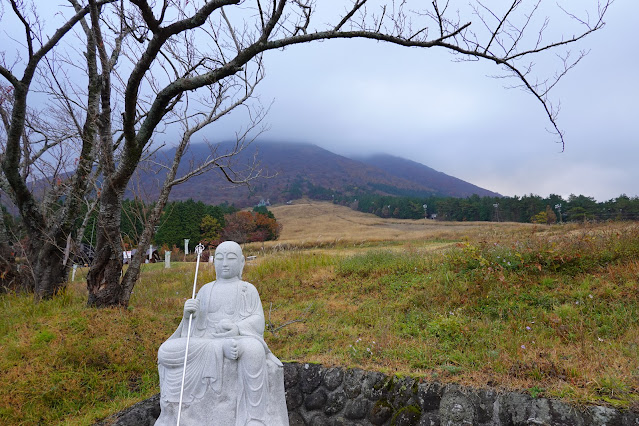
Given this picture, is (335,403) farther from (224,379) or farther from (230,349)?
(230,349)

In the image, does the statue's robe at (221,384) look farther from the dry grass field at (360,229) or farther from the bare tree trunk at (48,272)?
the dry grass field at (360,229)

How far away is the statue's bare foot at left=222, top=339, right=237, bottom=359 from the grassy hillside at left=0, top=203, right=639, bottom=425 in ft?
7.83

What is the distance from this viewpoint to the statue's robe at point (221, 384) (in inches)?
169

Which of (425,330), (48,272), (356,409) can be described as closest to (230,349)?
(356,409)

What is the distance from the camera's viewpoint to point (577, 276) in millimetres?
8180

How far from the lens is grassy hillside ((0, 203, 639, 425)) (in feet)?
17.2

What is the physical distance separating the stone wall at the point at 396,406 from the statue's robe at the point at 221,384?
1448 mm

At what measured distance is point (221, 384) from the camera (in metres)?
4.43

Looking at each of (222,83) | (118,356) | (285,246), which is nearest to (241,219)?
(285,246)

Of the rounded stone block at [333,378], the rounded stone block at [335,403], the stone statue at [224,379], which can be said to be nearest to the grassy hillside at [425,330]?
the rounded stone block at [333,378]

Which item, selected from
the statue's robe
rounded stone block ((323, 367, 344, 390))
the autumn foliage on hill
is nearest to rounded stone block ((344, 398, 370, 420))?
rounded stone block ((323, 367, 344, 390))

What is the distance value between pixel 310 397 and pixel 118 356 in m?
3.34

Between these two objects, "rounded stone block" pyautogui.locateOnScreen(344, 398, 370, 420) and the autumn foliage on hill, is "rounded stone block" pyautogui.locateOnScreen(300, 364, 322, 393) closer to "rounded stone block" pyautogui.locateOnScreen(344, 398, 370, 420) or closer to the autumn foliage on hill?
"rounded stone block" pyautogui.locateOnScreen(344, 398, 370, 420)

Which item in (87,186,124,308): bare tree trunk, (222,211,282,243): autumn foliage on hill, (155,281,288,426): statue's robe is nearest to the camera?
(155,281,288,426): statue's robe
